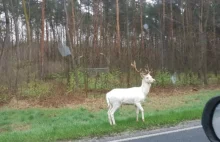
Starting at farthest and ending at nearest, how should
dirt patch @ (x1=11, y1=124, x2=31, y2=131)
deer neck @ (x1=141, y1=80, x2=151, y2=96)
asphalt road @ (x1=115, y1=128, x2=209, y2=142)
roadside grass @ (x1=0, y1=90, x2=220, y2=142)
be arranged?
dirt patch @ (x1=11, y1=124, x2=31, y2=131)
deer neck @ (x1=141, y1=80, x2=151, y2=96)
roadside grass @ (x1=0, y1=90, x2=220, y2=142)
asphalt road @ (x1=115, y1=128, x2=209, y2=142)

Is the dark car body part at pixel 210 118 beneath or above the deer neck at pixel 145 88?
above

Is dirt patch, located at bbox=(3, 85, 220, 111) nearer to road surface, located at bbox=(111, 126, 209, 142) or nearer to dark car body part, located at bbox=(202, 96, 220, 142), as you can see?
road surface, located at bbox=(111, 126, 209, 142)

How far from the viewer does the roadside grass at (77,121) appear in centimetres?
874

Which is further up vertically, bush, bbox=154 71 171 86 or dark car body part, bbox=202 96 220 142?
dark car body part, bbox=202 96 220 142

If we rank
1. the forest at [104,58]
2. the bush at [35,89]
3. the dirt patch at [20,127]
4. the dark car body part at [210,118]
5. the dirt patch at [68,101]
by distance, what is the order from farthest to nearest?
the forest at [104,58], the bush at [35,89], the dirt patch at [68,101], the dirt patch at [20,127], the dark car body part at [210,118]

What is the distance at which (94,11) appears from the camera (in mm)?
36594

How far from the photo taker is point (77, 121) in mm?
11406

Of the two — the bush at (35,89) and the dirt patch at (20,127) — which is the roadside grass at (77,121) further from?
the bush at (35,89)

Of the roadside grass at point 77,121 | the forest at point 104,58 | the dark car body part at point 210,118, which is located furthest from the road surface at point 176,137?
the forest at point 104,58

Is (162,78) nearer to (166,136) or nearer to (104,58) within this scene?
(104,58)

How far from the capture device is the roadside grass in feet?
28.7

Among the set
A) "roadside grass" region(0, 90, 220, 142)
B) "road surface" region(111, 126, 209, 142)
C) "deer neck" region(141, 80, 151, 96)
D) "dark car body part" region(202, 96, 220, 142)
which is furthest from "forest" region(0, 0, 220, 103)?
"dark car body part" region(202, 96, 220, 142)

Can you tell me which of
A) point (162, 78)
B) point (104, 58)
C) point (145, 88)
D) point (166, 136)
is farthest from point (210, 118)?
point (104, 58)

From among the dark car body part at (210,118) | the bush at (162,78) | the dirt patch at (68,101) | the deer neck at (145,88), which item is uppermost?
the dark car body part at (210,118)
